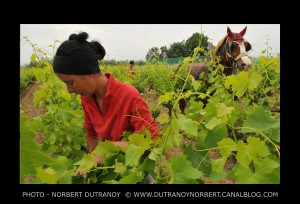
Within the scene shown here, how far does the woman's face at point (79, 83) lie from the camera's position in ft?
6.65

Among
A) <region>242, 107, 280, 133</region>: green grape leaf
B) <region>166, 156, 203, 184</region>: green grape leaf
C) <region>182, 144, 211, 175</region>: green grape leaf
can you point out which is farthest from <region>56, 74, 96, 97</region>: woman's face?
<region>242, 107, 280, 133</region>: green grape leaf

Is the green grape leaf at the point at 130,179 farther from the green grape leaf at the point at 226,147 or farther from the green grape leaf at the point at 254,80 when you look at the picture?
the green grape leaf at the point at 254,80

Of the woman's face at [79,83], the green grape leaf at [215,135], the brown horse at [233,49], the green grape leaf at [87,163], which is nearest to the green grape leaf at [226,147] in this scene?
the green grape leaf at [215,135]

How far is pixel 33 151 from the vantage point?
87cm

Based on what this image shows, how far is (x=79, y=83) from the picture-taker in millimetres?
2057

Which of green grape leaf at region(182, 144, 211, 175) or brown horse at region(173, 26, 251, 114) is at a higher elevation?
brown horse at region(173, 26, 251, 114)

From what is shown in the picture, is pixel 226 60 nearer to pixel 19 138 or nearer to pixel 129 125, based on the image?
pixel 129 125

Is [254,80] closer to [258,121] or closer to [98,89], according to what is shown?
[258,121]

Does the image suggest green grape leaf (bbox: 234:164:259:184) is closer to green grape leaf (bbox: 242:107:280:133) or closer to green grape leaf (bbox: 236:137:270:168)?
green grape leaf (bbox: 236:137:270:168)

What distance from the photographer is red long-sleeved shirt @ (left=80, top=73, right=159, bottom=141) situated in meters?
2.04

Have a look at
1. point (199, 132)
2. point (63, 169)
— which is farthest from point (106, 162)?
point (199, 132)

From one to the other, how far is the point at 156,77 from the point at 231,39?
18.4 ft

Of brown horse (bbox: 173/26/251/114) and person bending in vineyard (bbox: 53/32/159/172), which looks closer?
person bending in vineyard (bbox: 53/32/159/172)
